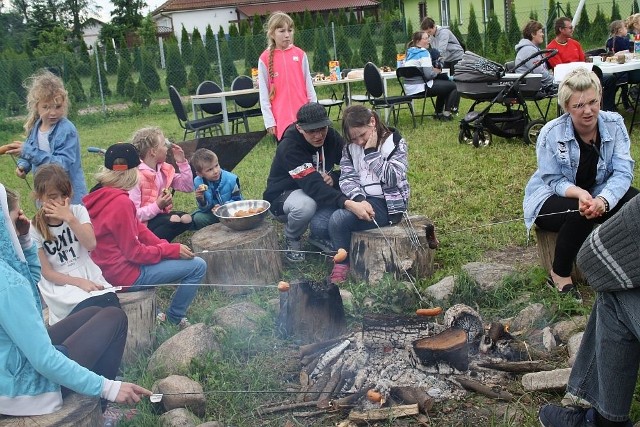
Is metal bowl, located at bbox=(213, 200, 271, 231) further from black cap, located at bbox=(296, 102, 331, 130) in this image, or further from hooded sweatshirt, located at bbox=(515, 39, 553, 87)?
hooded sweatshirt, located at bbox=(515, 39, 553, 87)

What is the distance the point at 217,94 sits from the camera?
10.0 metres

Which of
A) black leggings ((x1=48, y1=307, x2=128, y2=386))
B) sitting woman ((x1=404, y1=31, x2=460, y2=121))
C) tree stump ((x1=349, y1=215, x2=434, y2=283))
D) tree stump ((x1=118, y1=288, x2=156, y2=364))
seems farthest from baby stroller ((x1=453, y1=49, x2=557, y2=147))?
black leggings ((x1=48, y1=307, x2=128, y2=386))

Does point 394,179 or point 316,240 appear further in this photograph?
point 316,240

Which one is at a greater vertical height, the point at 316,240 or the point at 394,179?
the point at 394,179

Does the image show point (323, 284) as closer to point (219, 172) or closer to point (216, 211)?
point (216, 211)

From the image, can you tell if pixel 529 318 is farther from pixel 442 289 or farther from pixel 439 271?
pixel 439 271

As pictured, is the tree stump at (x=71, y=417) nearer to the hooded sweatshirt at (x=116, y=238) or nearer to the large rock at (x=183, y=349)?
the large rock at (x=183, y=349)

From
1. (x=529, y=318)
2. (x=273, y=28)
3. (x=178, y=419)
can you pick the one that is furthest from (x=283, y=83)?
(x=178, y=419)

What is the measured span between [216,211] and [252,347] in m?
1.57

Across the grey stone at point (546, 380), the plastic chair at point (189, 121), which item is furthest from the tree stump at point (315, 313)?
the plastic chair at point (189, 121)

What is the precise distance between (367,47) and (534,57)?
10841 millimetres

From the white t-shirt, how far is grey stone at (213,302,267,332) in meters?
0.68

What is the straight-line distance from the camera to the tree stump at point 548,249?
4.20 metres

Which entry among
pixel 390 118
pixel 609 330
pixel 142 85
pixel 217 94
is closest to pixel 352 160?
pixel 609 330
